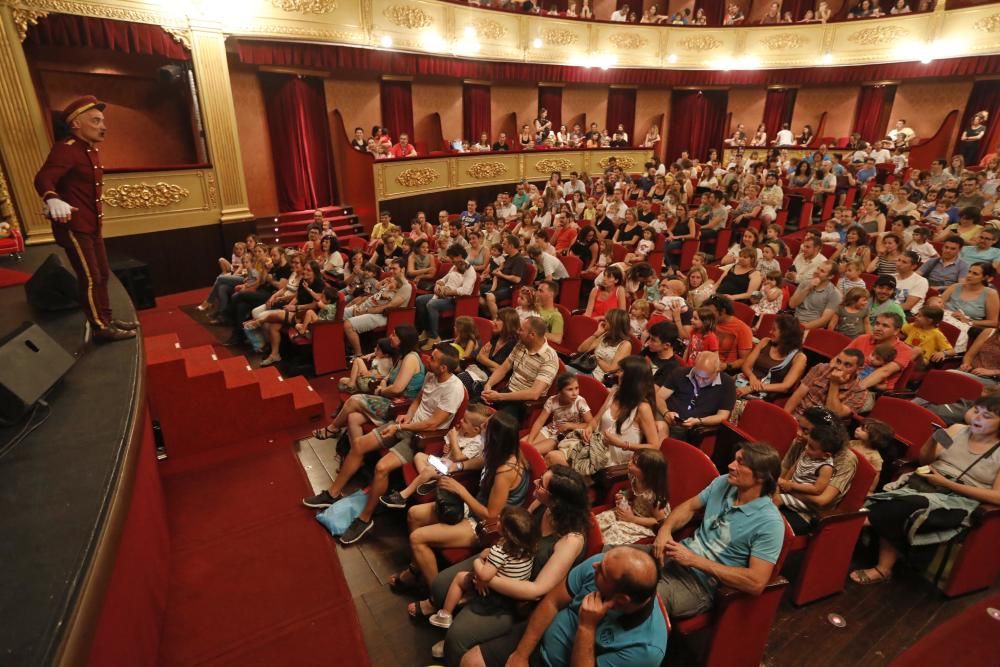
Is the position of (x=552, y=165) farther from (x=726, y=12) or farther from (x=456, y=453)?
(x=456, y=453)

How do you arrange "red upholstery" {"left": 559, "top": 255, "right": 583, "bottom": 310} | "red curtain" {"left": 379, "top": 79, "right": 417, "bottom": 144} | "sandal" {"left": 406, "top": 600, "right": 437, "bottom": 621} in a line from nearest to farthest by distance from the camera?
"sandal" {"left": 406, "top": 600, "right": 437, "bottom": 621} → "red upholstery" {"left": 559, "top": 255, "right": 583, "bottom": 310} → "red curtain" {"left": 379, "top": 79, "right": 417, "bottom": 144}

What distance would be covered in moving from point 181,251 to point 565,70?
889 centimetres

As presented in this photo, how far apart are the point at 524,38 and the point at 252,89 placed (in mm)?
5629

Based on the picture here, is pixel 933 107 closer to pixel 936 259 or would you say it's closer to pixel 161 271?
pixel 936 259

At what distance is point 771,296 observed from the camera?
4688mm

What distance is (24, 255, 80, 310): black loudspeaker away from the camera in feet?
10.7

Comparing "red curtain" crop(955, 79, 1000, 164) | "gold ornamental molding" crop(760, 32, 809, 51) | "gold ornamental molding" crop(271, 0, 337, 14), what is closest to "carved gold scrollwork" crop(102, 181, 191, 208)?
"gold ornamental molding" crop(271, 0, 337, 14)

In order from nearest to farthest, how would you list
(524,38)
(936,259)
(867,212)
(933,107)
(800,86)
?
(936,259), (867,212), (524,38), (933,107), (800,86)

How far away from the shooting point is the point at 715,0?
47.5ft

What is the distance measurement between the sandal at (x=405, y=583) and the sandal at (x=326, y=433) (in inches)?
56.0

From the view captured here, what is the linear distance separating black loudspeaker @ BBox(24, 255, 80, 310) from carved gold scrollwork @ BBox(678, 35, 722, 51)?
14.0 m

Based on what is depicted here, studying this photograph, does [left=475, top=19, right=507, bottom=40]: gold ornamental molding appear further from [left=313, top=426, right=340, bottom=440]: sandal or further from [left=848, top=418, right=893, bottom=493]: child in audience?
[left=848, top=418, right=893, bottom=493]: child in audience

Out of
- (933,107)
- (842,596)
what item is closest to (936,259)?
(842,596)

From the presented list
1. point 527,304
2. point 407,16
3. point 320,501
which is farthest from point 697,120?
point 320,501
